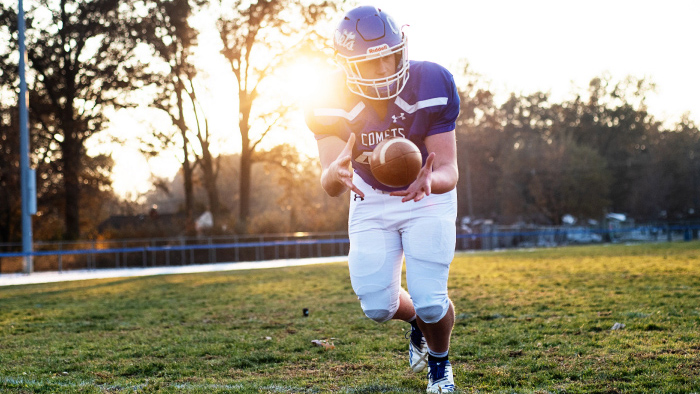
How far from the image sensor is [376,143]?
14.4 feet

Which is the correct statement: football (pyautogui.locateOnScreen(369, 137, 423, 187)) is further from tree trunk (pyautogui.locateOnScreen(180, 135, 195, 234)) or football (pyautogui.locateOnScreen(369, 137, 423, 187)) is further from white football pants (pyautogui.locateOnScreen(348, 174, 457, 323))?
tree trunk (pyautogui.locateOnScreen(180, 135, 195, 234))

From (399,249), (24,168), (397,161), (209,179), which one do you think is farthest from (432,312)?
(209,179)

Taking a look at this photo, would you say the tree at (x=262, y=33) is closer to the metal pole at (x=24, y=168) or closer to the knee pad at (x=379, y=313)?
the metal pole at (x=24, y=168)

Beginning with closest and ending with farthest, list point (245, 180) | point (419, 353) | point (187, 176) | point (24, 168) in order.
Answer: point (419, 353), point (24, 168), point (187, 176), point (245, 180)

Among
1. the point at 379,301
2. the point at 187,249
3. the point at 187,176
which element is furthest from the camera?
the point at 187,176

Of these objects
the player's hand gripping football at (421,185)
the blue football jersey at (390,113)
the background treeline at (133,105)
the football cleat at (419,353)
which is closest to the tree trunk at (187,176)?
the background treeline at (133,105)

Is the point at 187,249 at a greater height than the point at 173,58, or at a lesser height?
lesser

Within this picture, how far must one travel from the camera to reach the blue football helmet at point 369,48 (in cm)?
415

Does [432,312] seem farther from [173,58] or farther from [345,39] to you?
[173,58]

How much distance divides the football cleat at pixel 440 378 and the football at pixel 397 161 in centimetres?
121

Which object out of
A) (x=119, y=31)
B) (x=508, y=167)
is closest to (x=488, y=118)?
(x=508, y=167)

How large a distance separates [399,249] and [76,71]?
2773cm

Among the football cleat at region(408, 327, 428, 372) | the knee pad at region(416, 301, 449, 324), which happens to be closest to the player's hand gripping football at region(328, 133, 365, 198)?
the knee pad at region(416, 301, 449, 324)

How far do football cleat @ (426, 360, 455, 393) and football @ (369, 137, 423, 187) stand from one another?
1212 millimetres
